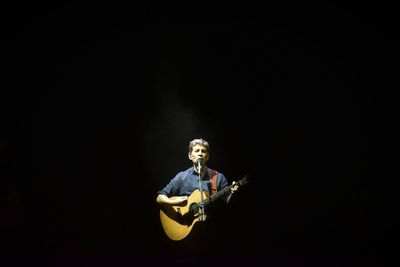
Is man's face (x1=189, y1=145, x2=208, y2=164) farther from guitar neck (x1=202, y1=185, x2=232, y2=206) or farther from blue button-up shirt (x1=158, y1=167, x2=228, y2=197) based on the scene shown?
guitar neck (x1=202, y1=185, x2=232, y2=206)

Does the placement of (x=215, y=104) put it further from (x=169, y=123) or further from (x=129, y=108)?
(x=129, y=108)

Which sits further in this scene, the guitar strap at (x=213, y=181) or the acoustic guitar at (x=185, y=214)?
the guitar strap at (x=213, y=181)

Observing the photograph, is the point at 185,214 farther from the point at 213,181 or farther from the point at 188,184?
the point at 213,181

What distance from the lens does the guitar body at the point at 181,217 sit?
383 cm

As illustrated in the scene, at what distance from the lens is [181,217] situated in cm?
391

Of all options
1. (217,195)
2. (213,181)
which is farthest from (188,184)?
(217,195)

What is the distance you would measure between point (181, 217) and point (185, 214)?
0.22ft

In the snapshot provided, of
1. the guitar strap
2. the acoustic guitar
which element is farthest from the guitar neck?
the guitar strap

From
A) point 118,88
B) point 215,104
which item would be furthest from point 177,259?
point 118,88

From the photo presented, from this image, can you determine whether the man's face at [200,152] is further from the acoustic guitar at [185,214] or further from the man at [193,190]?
the acoustic guitar at [185,214]

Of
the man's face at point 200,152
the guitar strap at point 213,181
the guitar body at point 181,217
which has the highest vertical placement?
the man's face at point 200,152

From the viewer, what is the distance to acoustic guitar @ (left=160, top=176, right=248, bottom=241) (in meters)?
3.77

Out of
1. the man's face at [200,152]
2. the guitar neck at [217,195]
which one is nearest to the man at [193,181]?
the man's face at [200,152]

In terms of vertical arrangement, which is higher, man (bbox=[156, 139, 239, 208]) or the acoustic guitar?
man (bbox=[156, 139, 239, 208])
